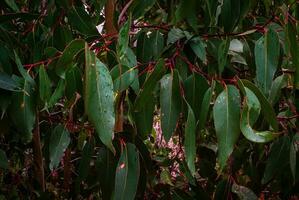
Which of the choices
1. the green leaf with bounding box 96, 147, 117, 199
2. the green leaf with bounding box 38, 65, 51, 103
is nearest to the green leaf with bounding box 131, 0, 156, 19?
the green leaf with bounding box 38, 65, 51, 103

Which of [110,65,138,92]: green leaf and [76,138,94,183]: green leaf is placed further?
[76,138,94,183]: green leaf

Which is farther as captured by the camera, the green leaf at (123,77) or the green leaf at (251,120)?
the green leaf at (123,77)

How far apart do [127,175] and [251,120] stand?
0.30 metres

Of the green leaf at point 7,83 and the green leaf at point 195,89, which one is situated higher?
the green leaf at point 7,83

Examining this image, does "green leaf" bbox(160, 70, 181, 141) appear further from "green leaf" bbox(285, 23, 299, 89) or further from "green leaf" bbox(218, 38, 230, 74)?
"green leaf" bbox(285, 23, 299, 89)

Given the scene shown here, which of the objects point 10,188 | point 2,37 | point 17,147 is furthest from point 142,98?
point 10,188

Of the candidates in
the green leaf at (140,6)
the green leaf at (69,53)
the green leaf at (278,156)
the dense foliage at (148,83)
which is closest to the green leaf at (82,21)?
the dense foliage at (148,83)

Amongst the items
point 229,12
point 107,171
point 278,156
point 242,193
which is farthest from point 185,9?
point 242,193

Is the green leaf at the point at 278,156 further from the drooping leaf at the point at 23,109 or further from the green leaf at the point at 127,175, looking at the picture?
the drooping leaf at the point at 23,109

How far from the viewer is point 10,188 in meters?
2.52

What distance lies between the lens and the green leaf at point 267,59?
0.86 metres

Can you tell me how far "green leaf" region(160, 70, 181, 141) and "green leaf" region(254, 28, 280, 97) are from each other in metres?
0.16

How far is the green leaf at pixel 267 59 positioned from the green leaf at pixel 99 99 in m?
0.31

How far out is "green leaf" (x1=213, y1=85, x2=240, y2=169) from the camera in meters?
0.77
